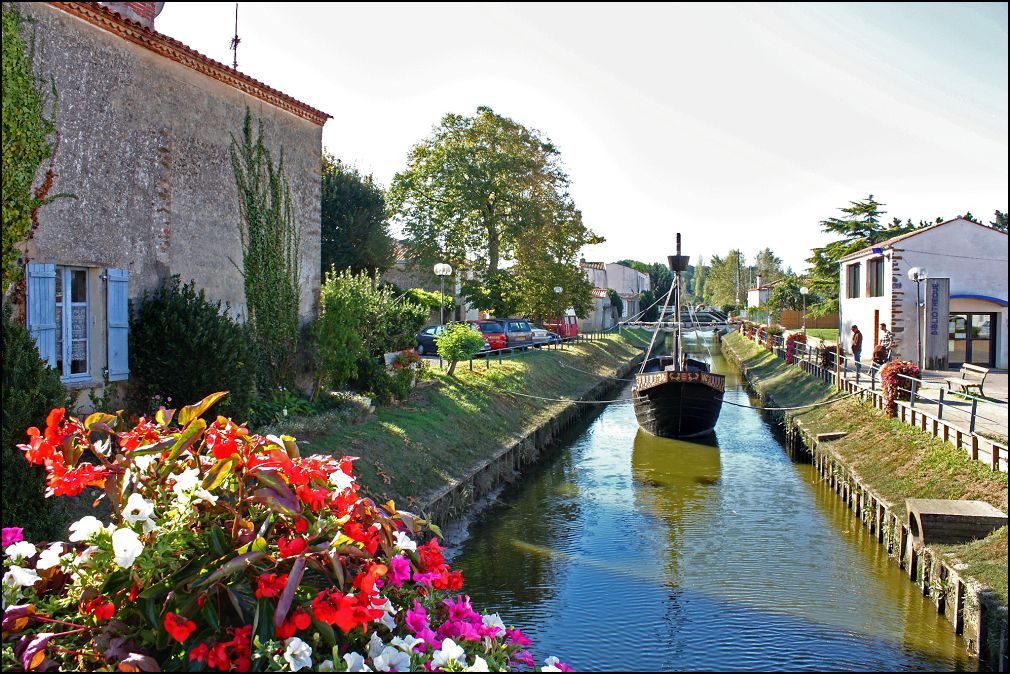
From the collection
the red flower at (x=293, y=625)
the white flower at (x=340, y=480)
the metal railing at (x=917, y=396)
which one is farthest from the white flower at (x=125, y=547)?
the metal railing at (x=917, y=396)

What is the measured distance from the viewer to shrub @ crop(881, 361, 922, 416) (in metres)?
16.6

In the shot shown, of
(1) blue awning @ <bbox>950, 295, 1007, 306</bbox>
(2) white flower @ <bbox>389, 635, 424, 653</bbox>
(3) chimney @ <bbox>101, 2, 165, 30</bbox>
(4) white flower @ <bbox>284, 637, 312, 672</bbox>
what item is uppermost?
(3) chimney @ <bbox>101, 2, 165, 30</bbox>

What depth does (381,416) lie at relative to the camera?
16.0 m

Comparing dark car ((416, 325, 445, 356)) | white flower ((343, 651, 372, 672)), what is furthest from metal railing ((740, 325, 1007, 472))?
dark car ((416, 325, 445, 356))

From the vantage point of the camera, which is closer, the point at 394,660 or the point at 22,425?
the point at 394,660

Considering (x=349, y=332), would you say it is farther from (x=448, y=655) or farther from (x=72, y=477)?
(x=448, y=655)

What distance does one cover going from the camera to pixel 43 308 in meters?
9.49

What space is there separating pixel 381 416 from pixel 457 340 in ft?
18.4

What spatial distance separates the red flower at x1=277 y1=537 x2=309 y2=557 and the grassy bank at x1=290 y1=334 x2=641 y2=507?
16.4ft

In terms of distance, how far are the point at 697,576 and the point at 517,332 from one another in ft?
76.5

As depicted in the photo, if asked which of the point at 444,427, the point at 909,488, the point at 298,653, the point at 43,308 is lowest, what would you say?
the point at 909,488

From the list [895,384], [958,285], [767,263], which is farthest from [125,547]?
[767,263]

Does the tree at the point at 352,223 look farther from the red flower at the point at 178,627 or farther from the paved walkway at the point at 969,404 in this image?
the red flower at the point at 178,627

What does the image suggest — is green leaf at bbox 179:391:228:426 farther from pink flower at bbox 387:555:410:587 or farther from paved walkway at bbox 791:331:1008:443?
paved walkway at bbox 791:331:1008:443
